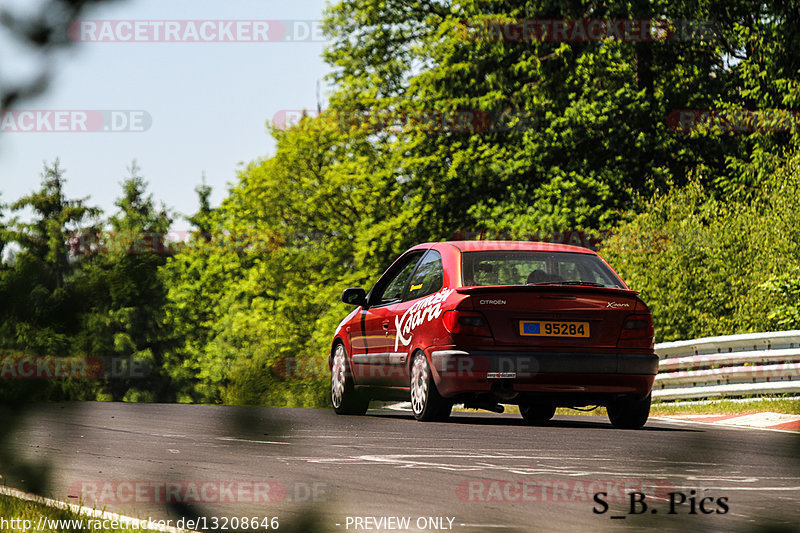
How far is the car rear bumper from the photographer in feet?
33.5

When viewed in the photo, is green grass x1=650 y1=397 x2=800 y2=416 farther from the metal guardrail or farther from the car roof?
the car roof

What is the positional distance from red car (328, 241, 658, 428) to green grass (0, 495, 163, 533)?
5986 millimetres

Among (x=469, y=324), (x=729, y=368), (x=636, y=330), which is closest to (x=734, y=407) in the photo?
(x=729, y=368)

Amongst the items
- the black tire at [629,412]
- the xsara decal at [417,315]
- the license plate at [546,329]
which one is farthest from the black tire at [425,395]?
the black tire at [629,412]

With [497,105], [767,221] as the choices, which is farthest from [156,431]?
[497,105]

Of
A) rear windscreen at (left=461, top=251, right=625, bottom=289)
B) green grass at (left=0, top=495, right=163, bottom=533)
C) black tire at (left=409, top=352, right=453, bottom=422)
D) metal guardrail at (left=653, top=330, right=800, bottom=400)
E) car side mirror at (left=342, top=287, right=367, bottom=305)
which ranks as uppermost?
rear windscreen at (left=461, top=251, right=625, bottom=289)

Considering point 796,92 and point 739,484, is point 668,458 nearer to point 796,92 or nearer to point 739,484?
point 739,484

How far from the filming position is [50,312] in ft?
6.90

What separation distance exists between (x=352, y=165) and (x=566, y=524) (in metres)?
34.4

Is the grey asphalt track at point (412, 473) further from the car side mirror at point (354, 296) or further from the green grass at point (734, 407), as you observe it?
the green grass at point (734, 407)

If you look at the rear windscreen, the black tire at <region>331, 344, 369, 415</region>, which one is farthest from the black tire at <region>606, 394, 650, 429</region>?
the black tire at <region>331, 344, 369, 415</region>

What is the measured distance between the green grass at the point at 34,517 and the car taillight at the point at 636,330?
6714mm

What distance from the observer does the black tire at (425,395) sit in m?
10.8

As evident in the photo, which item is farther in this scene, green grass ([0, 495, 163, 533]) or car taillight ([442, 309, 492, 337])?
Answer: car taillight ([442, 309, 492, 337])
